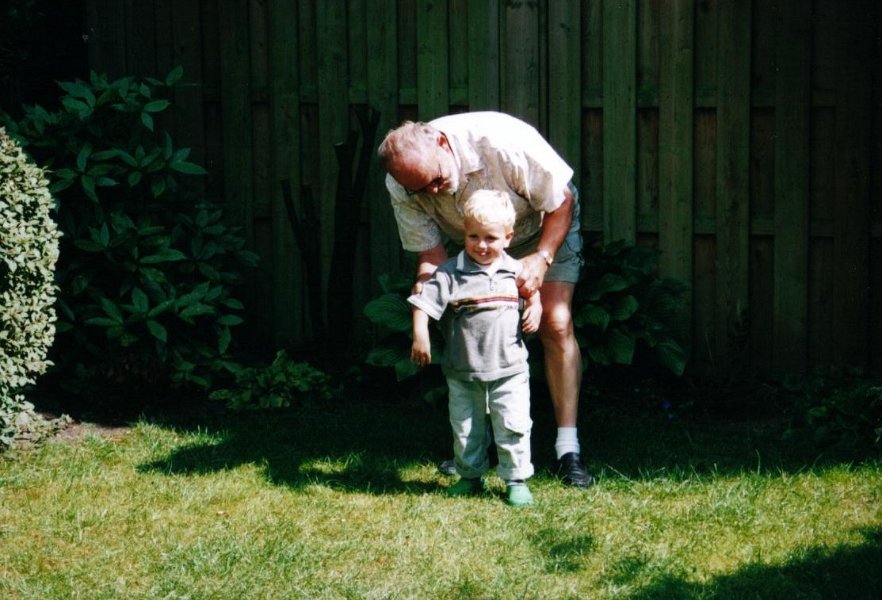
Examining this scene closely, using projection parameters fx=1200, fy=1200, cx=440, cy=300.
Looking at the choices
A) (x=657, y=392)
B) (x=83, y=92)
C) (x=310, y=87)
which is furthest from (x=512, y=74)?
(x=83, y=92)

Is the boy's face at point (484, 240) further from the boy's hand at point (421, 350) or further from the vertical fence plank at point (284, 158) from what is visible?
the vertical fence plank at point (284, 158)

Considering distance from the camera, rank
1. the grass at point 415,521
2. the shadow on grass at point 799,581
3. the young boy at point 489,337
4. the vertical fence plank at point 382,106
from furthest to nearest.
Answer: the vertical fence plank at point 382,106 < the young boy at point 489,337 < the grass at point 415,521 < the shadow on grass at point 799,581

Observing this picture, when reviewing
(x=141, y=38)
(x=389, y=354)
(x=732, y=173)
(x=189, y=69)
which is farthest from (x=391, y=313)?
(x=141, y=38)

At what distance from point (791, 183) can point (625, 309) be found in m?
1.07

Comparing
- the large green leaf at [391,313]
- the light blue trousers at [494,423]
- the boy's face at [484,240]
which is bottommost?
the light blue trousers at [494,423]

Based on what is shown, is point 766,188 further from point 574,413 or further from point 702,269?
point 574,413

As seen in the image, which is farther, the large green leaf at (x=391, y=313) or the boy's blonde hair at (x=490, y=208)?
the large green leaf at (x=391, y=313)

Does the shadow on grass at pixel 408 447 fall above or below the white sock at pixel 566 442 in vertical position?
below

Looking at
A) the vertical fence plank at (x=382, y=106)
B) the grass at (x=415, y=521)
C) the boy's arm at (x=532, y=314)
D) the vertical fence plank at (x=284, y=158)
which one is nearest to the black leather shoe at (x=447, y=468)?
the grass at (x=415, y=521)

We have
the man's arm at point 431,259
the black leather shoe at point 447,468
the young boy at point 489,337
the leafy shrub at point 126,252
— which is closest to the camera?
the young boy at point 489,337

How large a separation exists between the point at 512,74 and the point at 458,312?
7.32ft

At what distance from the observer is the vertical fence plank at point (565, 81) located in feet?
20.6

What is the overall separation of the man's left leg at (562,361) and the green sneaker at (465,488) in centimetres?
37

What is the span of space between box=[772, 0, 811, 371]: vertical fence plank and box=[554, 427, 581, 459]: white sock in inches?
65.8
